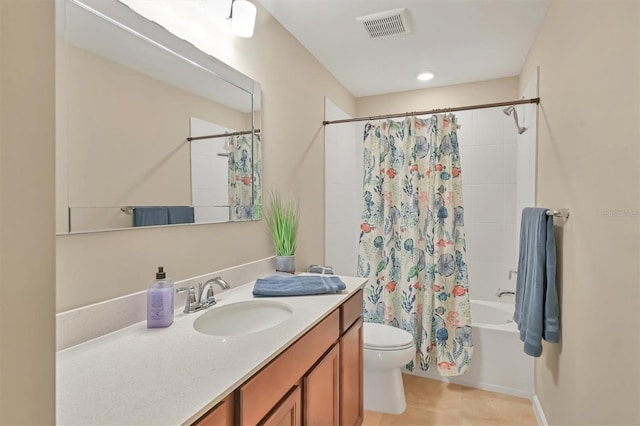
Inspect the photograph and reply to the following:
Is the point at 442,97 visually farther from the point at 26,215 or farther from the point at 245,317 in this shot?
the point at 26,215

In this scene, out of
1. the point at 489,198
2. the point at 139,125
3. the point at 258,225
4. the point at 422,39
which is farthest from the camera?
the point at 489,198

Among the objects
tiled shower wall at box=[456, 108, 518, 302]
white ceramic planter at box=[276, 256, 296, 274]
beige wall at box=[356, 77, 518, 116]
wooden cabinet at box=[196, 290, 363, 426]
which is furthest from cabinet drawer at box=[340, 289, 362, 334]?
beige wall at box=[356, 77, 518, 116]

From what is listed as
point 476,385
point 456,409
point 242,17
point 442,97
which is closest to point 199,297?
point 242,17

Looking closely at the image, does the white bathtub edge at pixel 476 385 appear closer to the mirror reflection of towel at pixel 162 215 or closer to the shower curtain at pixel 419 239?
the shower curtain at pixel 419 239

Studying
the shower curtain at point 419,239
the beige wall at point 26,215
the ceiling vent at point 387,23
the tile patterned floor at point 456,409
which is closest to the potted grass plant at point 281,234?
the shower curtain at point 419,239

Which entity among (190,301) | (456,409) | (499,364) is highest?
(190,301)

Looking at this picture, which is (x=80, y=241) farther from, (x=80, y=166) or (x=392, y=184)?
(x=392, y=184)

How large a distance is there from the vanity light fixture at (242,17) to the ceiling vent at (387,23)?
759 mm

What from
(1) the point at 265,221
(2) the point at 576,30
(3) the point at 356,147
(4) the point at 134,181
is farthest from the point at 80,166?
(3) the point at 356,147

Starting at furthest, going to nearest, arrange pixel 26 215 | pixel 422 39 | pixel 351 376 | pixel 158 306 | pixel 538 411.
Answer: pixel 422 39
pixel 538 411
pixel 351 376
pixel 158 306
pixel 26 215

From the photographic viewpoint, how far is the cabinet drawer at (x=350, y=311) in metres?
1.60

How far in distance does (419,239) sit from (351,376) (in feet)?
3.51

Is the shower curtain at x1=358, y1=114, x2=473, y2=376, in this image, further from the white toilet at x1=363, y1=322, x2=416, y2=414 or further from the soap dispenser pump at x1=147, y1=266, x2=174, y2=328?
the soap dispenser pump at x1=147, y1=266, x2=174, y2=328

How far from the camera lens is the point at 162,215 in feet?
4.57
